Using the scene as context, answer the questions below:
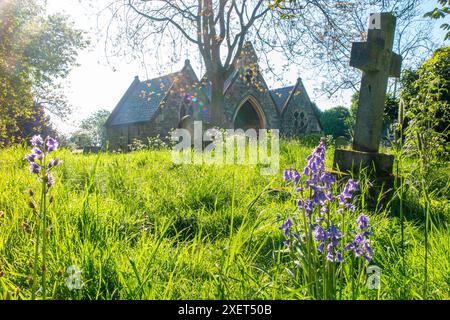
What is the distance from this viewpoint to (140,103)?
28.1m

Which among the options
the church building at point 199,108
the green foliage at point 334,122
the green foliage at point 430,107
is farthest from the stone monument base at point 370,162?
the green foliage at point 334,122

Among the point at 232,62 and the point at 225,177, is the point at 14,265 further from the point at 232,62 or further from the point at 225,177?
the point at 232,62

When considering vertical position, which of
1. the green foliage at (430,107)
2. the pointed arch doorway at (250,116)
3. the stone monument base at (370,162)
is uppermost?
the pointed arch doorway at (250,116)

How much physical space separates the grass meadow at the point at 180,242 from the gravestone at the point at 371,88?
84cm

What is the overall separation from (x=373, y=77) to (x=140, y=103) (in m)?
25.2

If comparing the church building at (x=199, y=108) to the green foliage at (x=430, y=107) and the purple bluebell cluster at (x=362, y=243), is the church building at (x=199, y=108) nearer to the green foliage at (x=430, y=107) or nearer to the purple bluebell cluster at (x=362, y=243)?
the green foliage at (x=430, y=107)

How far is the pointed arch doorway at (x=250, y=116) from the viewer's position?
26188 millimetres

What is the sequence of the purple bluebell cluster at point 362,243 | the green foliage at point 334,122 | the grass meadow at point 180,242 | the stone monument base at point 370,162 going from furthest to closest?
1. the green foliage at point 334,122
2. the stone monument base at point 370,162
3. the grass meadow at point 180,242
4. the purple bluebell cluster at point 362,243

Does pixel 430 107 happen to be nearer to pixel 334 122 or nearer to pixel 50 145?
pixel 50 145

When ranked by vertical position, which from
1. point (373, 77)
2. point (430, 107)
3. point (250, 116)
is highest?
point (250, 116)

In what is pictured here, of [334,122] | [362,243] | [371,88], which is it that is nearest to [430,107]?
[371,88]
